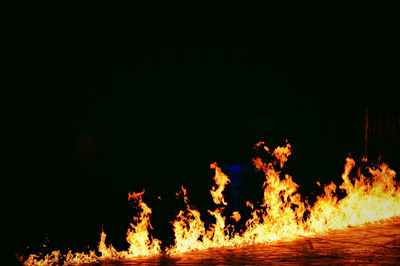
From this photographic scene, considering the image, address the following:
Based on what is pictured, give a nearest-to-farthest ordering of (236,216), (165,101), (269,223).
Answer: (269,223) → (236,216) → (165,101)

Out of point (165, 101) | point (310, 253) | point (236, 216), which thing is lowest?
point (310, 253)

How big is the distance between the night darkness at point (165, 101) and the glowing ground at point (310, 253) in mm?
1217

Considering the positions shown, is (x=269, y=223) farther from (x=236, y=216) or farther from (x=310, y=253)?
(x=236, y=216)

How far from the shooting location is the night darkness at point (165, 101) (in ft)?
23.2

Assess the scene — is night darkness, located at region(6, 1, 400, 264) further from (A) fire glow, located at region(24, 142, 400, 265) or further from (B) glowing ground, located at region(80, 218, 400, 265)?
(B) glowing ground, located at region(80, 218, 400, 265)

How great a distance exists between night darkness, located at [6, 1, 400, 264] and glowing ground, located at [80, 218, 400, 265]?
1.22 metres

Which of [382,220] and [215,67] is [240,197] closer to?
[382,220]

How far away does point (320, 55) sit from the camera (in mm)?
9273

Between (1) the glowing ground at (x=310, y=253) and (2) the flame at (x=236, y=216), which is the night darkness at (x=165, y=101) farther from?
(1) the glowing ground at (x=310, y=253)

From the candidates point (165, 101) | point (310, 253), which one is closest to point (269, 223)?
point (310, 253)

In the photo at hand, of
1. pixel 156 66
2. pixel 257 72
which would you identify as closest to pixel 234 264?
pixel 156 66

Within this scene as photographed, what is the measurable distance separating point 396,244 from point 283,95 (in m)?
7.26

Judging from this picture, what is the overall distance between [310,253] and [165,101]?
7.78 metres

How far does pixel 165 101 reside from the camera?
472 inches
